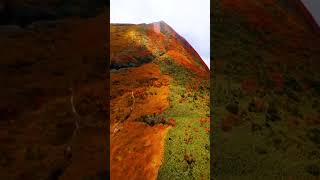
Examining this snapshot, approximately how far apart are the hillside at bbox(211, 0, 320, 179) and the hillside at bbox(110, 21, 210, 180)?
78cm

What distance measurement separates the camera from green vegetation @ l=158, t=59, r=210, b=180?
12898mm

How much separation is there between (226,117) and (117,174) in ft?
16.6
